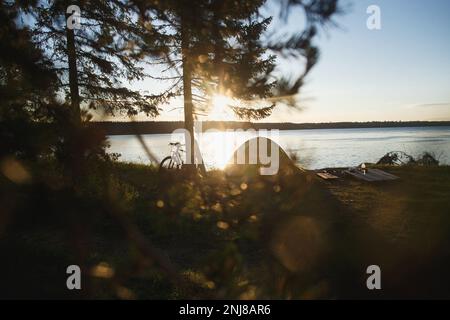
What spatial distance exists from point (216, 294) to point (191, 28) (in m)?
2.57

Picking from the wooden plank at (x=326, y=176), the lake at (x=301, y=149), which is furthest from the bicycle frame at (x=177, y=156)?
the wooden plank at (x=326, y=176)

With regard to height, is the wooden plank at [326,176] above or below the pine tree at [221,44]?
below

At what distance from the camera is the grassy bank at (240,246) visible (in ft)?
12.9

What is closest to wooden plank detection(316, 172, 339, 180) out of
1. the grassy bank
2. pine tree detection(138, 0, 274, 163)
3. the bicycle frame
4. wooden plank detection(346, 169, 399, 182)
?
wooden plank detection(346, 169, 399, 182)

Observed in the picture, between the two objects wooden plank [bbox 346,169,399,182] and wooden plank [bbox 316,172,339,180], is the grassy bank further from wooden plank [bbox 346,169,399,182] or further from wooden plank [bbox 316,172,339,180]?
wooden plank [bbox 316,172,339,180]

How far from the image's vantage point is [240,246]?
20.8 ft

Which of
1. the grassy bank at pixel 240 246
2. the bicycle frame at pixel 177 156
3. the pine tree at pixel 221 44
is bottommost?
the grassy bank at pixel 240 246

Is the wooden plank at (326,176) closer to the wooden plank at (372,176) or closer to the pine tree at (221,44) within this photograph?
the wooden plank at (372,176)

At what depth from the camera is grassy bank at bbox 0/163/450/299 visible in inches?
154

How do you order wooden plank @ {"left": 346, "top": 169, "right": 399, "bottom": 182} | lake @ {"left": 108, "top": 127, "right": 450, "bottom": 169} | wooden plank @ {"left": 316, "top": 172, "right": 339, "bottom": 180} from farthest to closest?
wooden plank @ {"left": 316, "top": 172, "right": 339, "bottom": 180} < wooden plank @ {"left": 346, "top": 169, "right": 399, "bottom": 182} < lake @ {"left": 108, "top": 127, "right": 450, "bottom": 169}

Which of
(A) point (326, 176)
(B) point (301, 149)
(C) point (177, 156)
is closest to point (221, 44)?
(B) point (301, 149)

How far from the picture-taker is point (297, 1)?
338 cm
